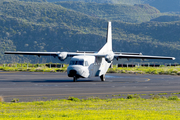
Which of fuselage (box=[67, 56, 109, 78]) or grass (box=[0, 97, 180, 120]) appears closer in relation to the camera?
grass (box=[0, 97, 180, 120])

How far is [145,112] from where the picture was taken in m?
A: 15.1

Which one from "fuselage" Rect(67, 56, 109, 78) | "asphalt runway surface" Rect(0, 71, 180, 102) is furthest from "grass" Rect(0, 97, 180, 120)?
"fuselage" Rect(67, 56, 109, 78)

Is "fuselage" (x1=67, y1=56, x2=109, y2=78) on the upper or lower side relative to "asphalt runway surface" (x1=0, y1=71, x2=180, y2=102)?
upper

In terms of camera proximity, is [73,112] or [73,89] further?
[73,89]

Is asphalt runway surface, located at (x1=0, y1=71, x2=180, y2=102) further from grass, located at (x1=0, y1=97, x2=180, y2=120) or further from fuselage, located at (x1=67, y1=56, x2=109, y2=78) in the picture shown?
grass, located at (x1=0, y1=97, x2=180, y2=120)

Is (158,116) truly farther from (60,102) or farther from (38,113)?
(60,102)

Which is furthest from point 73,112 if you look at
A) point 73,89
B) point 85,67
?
point 85,67

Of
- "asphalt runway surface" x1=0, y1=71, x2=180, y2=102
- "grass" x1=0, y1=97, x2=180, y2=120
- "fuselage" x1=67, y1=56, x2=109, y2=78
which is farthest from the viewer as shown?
"fuselage" x1=67, y1=56, x2=109, y2=78

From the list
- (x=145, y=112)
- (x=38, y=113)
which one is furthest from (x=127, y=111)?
(x=38, y=113)

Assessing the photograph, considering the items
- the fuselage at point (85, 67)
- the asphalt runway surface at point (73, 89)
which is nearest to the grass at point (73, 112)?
the asphalt runway surface at point (73, 89)

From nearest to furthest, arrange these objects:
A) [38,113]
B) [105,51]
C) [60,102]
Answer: [38,113] < [60,102] < [105,51]

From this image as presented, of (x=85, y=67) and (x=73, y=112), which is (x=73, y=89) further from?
(x=73, y=112)

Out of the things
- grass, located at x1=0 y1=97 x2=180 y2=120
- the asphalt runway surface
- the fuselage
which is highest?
Result: the fuselage

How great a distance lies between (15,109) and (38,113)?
1.92m
